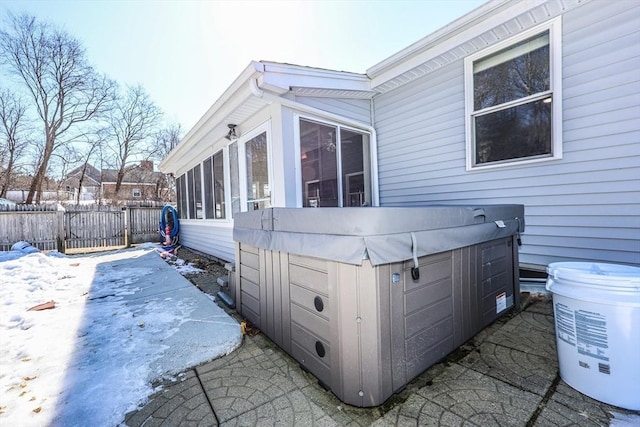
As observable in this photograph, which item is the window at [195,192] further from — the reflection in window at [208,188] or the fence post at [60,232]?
the fence post at [60,232]

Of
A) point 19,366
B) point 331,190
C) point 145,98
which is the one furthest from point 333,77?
point 145,98

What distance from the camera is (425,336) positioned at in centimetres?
188

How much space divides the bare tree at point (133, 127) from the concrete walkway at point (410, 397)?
20615 millimetres

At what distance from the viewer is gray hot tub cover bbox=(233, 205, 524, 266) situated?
5.02 ft

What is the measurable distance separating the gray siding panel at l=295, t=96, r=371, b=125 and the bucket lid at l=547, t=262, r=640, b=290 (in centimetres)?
361

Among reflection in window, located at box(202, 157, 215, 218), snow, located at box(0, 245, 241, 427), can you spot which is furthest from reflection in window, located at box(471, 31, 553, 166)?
reflection in window, located at box(202, 157, 215, 218)

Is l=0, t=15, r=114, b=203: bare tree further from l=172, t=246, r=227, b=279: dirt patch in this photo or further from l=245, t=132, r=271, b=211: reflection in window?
l=245, t=132, r=271, b=211: reflection in window

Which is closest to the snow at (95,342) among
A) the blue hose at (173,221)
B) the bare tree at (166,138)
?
the blue hose at (173,221)

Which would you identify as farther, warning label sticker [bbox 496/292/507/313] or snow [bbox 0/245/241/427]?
warning label sticker [bbox 496/292/507/313]

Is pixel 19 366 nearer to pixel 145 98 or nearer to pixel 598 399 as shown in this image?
pixel 598 399

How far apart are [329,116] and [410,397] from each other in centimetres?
382

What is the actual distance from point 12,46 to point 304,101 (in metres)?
17.3

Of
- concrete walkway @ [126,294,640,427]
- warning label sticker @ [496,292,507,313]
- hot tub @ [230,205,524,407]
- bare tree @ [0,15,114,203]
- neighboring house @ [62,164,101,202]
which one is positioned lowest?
concrete walkway @ [126,294,640,427]

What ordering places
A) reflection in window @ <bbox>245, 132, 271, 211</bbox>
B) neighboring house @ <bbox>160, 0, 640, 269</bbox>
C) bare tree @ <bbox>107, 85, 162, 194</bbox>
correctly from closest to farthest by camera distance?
neighboring house @ <bbox>160, 0, 640, 269</bbox>
reflection in window @ <bbox>245, 132, 271, 211</bbox>
bare tree @ <bbox>107, 85, 162, 194</bbox>
